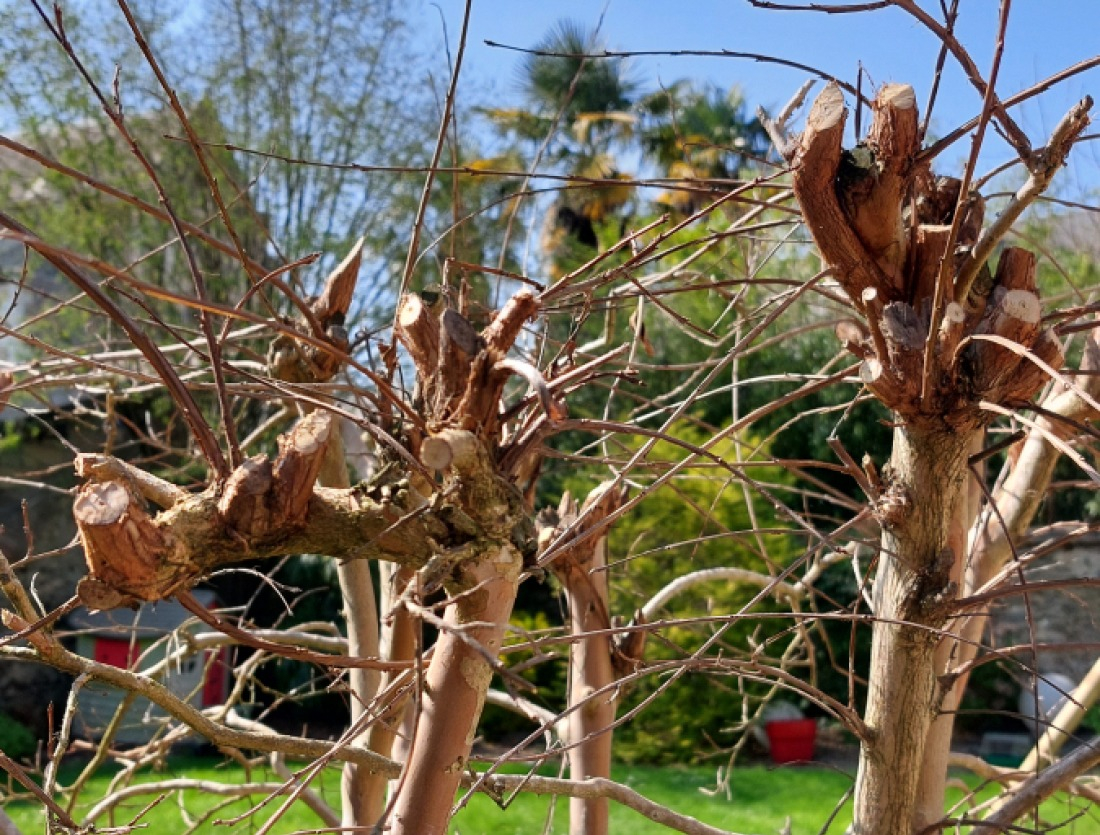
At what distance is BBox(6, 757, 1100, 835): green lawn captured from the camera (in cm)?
581

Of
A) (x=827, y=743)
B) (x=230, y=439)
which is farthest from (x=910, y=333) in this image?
(x=827, y=743)

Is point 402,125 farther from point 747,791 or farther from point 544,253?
point 747,791

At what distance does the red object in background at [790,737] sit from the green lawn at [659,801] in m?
0.26

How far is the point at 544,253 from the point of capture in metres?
14.2

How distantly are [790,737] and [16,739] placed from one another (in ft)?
19.1

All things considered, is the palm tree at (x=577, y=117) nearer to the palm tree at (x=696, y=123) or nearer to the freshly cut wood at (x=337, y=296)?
the palm tree at (x=696, y=123)

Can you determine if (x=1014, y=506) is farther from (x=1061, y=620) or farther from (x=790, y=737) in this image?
(x=1061, y=620)

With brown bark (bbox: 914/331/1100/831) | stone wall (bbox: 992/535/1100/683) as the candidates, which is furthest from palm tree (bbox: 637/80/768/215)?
brown bark (bbox: 914/331/1100/831)

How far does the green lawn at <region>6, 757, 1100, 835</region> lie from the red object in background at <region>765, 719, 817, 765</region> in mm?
260

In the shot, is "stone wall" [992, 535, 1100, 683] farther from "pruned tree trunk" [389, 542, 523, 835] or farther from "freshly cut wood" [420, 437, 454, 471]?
"freshly cut wood" [420, 437, 454, 471]

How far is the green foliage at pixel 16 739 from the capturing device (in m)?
8.03

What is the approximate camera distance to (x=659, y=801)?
6.71 meters

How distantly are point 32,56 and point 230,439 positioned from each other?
1234 cm

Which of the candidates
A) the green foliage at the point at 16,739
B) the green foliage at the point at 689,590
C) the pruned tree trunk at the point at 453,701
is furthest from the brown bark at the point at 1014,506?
the green foliage at the point at 16,739
